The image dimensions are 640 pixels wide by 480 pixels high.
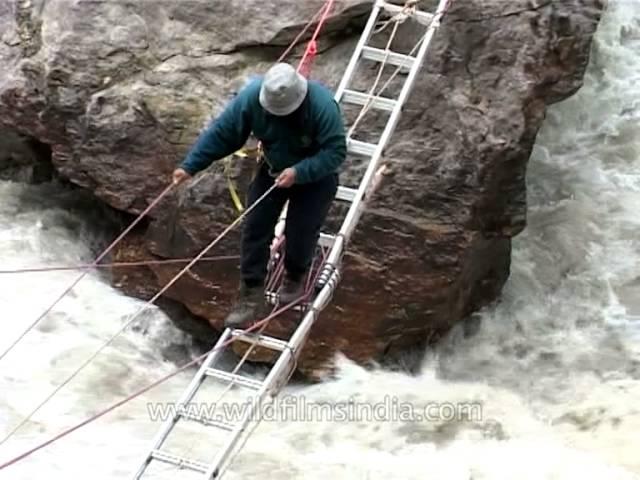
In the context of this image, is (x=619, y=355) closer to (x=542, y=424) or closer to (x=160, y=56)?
(x=542, y=424)

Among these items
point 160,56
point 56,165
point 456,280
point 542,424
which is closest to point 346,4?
point 160,56

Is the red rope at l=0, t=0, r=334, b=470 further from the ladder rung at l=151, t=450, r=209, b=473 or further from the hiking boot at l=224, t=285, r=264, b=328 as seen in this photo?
the ladder rung at l=151, t=450, r=209, b=473

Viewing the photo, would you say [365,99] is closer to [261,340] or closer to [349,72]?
[349,72]

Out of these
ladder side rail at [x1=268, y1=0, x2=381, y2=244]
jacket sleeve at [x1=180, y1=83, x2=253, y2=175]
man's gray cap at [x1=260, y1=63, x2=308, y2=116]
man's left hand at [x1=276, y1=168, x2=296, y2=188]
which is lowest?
ladder side rail at [x1=268, y1=0, x2=381, y2=244]

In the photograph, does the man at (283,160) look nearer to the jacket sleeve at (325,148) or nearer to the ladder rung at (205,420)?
the jacket sleeve at (325,148)

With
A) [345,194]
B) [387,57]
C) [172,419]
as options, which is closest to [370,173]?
[345,194]

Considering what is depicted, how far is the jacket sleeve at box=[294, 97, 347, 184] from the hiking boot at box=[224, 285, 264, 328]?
2.16 ft

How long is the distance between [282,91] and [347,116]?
2670 mm

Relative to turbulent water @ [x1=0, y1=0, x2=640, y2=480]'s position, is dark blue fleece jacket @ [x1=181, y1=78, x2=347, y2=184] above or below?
above

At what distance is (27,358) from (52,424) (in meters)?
0.72

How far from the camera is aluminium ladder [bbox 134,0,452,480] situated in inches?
176

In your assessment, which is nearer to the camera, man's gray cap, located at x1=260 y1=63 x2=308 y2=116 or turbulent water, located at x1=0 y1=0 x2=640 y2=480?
man's gray cap, located at x1=260 y1=63 x2=308 y2=116

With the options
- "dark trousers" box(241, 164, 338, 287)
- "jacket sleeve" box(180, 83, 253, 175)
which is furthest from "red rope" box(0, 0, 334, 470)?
"jacket sleeve" box(180, 83, 253, 175)

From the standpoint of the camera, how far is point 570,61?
7383 mm
